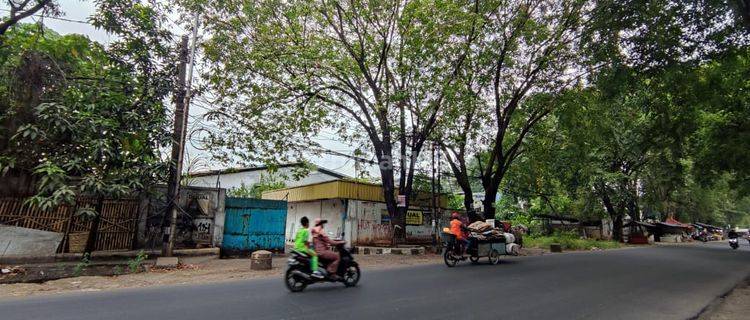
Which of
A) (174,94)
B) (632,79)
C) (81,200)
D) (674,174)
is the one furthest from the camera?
(674,174)

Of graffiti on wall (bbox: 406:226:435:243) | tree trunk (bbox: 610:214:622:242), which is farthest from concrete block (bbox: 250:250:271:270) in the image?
tree trunk (bbox: 610:214:622:242)

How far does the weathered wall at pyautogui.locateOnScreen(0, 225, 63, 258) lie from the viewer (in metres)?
10.1

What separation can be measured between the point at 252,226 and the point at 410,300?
1042cm

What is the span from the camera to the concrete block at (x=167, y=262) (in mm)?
11012

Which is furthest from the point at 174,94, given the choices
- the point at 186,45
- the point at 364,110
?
the point at 364,110

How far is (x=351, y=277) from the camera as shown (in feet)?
27.0

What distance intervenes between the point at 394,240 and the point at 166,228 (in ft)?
29.5

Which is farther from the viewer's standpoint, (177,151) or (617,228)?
(617,228)

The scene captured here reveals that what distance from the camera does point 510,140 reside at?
819 inches

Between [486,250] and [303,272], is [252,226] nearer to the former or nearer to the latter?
[303,272]

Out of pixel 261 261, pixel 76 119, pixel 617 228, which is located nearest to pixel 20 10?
pixel 76 119

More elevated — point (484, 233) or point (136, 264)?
point (484, 233)

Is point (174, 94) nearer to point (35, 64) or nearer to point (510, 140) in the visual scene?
point (35, 64)

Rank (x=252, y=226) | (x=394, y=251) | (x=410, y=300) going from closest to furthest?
1. (x=410, y=300)
2. (x=252, y=226)
3. (x=394, y=251)
